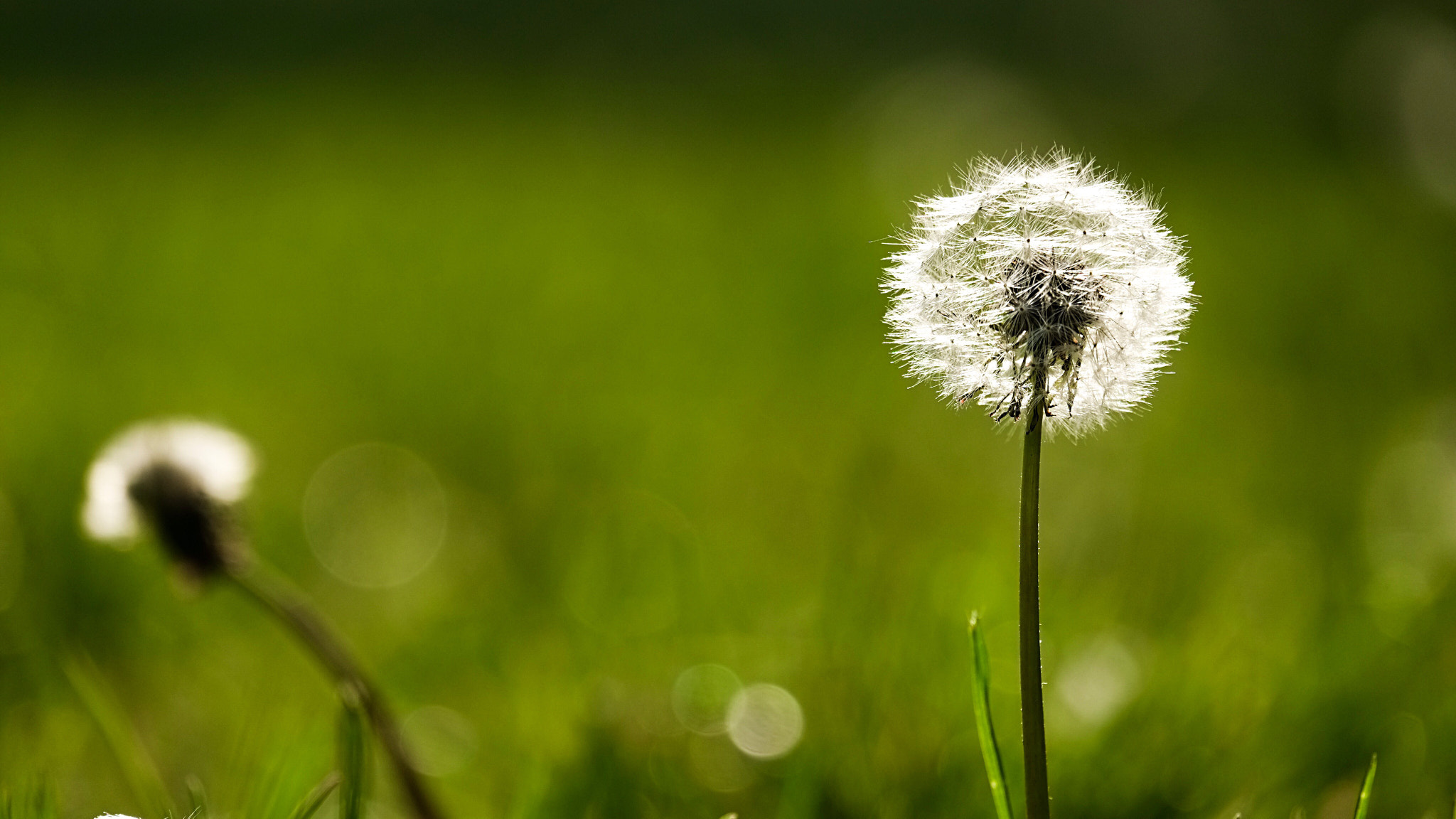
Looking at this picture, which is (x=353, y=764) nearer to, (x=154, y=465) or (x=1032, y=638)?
(x=154, y=465)

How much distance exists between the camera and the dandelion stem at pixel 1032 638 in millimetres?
1045

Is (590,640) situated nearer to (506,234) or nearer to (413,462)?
(413,462)

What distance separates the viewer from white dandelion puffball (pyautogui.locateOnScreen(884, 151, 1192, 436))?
3.85ft

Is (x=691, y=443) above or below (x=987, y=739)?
above

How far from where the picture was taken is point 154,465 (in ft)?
5.71

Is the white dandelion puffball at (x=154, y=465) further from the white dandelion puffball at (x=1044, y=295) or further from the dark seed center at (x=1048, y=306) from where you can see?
the dark seed center at (x=1048, y=306)

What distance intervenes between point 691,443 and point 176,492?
2.48m

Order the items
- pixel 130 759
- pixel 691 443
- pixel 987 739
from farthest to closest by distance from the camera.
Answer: pixel 691 443 < pixel 130 759 < pixel 987 739

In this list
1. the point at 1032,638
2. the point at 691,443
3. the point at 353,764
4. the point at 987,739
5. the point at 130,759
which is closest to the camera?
the point at 1032,638

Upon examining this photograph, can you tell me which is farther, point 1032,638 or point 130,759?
point 130,759


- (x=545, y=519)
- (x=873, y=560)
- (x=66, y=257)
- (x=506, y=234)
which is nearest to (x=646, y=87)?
(x=506, y=234)

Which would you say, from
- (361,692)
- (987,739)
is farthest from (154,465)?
(987,739)

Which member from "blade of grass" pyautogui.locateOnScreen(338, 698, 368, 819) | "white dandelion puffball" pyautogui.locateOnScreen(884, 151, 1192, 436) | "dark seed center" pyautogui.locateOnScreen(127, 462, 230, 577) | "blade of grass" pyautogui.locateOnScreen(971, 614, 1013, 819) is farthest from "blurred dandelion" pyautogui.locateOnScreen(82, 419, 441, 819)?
"white dandelion puffball" pyautogui.locateOnScreen(884, 151, 1192, 436)

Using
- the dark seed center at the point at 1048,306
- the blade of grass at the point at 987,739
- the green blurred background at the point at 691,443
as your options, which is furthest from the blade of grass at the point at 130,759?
the dark seed center at the point at 1048,306
